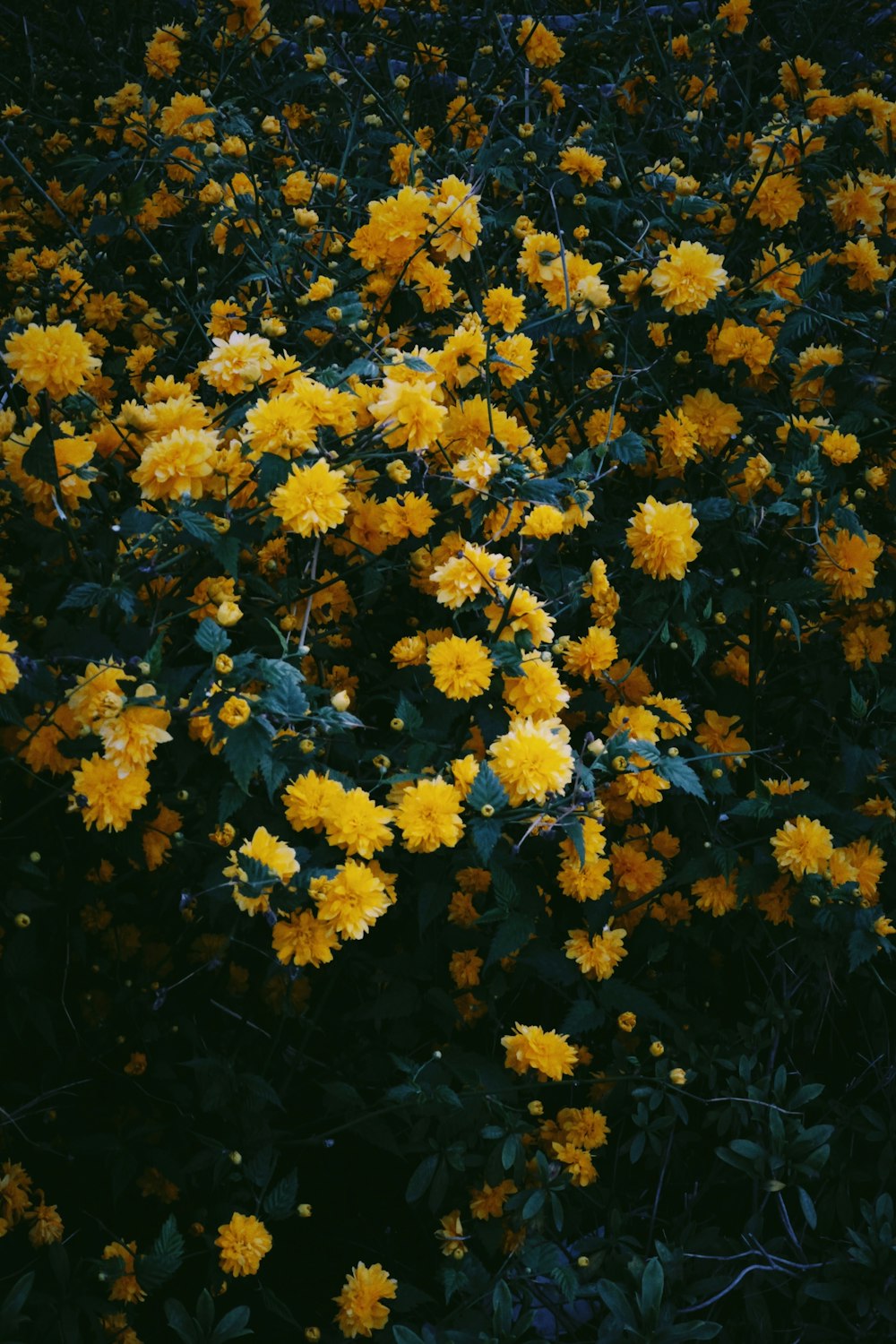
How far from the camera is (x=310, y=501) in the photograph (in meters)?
1.54

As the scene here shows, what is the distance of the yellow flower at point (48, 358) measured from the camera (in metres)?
1.55

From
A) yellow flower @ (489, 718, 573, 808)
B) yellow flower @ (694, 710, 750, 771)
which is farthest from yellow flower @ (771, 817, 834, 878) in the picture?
yellow flower @ (489, 718, 573, 808)

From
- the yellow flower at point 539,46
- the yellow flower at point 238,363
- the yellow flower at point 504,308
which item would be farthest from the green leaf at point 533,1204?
the yellow flower at point 539,46

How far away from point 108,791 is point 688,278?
1371mm

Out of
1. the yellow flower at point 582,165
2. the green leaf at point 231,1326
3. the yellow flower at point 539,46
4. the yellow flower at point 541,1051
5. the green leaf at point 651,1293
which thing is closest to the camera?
the green leaf at point 231,1326

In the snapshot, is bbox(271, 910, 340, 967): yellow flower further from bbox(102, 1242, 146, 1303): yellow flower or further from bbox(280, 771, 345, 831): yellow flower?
bbox(102, 1242, 146, 1303): yellow flower

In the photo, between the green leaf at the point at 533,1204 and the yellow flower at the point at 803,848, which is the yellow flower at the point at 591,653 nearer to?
the yellow flower at the point at 803,848

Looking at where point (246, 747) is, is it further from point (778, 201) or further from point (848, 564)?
point (778, 201)

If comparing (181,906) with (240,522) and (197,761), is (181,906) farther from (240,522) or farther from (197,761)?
(240,522)

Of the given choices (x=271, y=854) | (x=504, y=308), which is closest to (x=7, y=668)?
(x=271, y=854)

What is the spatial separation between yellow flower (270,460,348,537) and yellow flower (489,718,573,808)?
40 cm

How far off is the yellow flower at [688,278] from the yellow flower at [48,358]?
41.6 inches

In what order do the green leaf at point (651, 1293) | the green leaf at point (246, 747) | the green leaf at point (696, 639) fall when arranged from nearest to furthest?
the green leaf at point (246, 747)
the green leaf at point (651, 1293)
the green leaf at point (696, 639)

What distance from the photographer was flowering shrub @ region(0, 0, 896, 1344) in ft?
5.14
